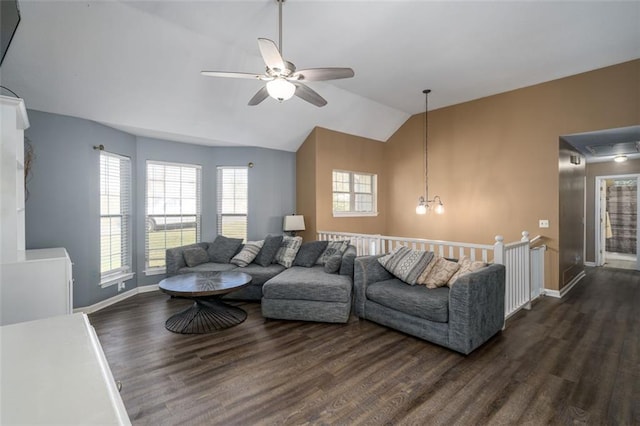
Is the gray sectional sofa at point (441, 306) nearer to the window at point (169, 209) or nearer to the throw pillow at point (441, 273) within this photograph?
the throw pillow at point (441, 273)

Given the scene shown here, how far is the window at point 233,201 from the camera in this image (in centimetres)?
548

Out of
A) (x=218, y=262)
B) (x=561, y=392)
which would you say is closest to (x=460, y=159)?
(x=561, y=392)

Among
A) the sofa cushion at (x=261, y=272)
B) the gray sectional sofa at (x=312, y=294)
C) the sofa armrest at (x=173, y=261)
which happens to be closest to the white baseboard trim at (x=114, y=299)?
the sofa armrest at (x=173, y=261)

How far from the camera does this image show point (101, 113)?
3.84 metres

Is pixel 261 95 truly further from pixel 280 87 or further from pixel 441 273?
pixel 441 273

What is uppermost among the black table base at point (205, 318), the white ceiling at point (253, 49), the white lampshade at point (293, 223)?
the white ceiling at point (253, 49)

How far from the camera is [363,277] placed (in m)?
3.45

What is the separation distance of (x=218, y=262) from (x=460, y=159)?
472 centimetres

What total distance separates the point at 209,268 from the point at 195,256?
375 mm

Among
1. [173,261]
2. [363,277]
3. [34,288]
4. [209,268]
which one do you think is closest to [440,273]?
[363,277]

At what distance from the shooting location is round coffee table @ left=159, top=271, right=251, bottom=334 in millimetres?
3191

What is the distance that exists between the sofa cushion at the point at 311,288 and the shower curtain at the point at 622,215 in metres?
8.47

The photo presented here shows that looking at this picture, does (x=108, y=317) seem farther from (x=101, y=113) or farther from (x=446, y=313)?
(x=446, y=313)

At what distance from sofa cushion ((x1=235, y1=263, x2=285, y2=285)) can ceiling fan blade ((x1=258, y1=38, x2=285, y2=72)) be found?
275cm
